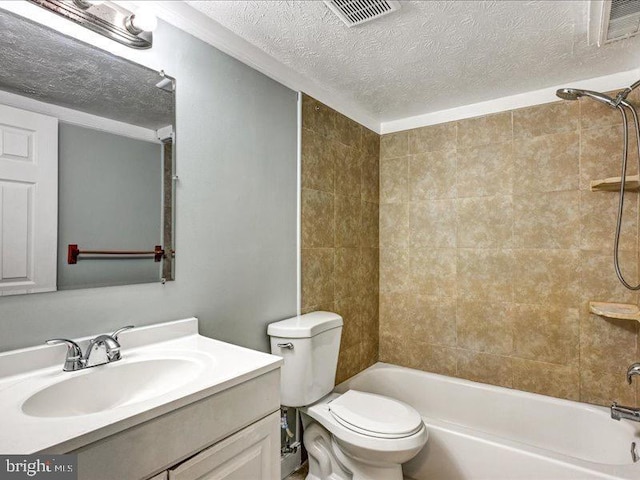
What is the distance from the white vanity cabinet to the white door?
23.5 inches

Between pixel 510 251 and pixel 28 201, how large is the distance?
2.44m

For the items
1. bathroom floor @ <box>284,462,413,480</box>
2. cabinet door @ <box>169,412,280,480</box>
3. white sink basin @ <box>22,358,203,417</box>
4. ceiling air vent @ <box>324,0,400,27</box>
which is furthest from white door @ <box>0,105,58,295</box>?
bathroom floor @ <box>284,462,413,480</box>

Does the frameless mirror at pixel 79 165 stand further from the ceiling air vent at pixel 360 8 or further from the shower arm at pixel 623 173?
the shower arm at pixel 623 173

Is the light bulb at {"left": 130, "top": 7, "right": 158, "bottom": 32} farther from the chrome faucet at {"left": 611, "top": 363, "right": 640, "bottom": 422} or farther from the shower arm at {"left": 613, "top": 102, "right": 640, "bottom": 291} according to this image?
the chrome faucet at {"left": 611, "top": 363, "right": 640, "bottom": 422}

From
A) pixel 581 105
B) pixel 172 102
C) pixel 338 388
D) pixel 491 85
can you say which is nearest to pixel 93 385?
pixel 172 102

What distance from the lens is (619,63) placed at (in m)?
1.91

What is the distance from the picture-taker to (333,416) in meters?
1.75

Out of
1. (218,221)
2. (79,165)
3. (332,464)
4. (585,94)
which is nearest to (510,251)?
(585,94)

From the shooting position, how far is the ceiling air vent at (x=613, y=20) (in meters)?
1.38

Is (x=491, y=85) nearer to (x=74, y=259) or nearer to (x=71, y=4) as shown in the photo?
(x=71, y=4)

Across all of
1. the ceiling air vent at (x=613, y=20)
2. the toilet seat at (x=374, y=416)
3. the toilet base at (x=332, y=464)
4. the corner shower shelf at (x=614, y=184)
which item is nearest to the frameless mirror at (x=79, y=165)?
the toilet seat at (x=374, y=416)

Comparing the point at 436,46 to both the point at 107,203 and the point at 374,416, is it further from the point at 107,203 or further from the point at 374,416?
the point at 374,416

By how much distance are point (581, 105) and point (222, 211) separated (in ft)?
7.02

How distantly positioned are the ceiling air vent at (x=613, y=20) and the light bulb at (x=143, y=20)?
167 cm
